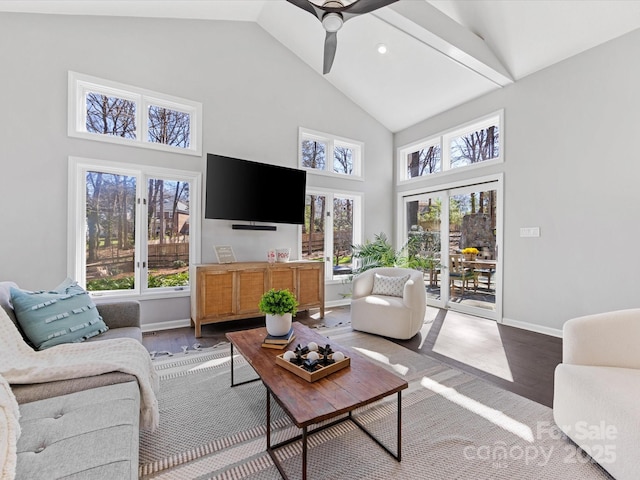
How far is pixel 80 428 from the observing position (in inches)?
45.3

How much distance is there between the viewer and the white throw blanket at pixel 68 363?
1474mm

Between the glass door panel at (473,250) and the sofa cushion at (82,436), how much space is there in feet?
15.0

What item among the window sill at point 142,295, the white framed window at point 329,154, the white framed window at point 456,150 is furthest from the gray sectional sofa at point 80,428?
the white framed window at point 456,150

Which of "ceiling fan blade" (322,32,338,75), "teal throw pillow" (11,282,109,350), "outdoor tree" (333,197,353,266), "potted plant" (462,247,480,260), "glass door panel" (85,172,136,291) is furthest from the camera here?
"outdoor tree" (333,197,353,266)

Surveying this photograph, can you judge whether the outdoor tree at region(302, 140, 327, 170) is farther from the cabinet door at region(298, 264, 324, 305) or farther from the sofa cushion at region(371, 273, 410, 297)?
the sofa cushion at region(371, 273, 410, 297)

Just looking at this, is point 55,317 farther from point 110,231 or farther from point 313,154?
point 313,154

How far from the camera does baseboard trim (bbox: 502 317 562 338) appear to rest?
3617 millimetres

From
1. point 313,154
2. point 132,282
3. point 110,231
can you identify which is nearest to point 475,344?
point 313,154

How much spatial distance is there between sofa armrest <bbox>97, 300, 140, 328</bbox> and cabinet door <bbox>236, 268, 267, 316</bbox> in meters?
1.44

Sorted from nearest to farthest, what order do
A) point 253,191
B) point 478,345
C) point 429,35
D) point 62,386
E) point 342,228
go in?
point 62,386 → point 478,345 → point 429,35 → point 253,191 → point 342,228

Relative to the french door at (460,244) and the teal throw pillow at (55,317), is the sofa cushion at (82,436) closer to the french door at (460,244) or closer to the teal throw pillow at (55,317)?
the teal throw pillow at (55,317)

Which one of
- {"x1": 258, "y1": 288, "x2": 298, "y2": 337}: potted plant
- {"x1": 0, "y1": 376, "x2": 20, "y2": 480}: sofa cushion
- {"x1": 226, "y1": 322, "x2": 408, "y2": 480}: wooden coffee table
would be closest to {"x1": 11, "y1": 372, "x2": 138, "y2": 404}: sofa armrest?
{"x1": 0, "y1": 376, "x2": 20, "y2": 480}: sofa cushion

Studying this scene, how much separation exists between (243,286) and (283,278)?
1.86 feet

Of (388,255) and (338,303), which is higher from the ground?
(388,255)
